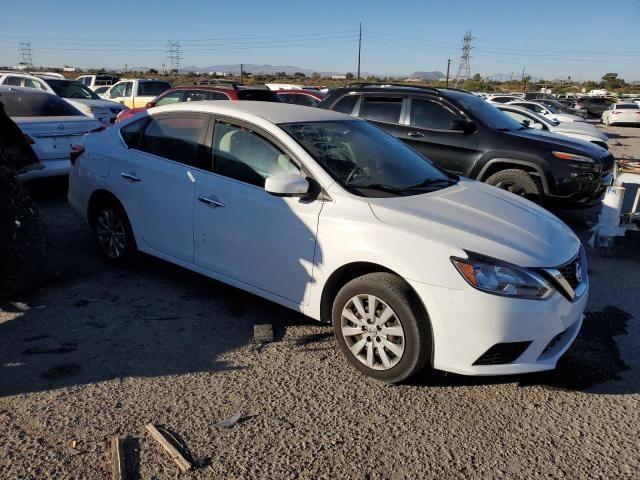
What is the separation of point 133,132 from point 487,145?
4.52 meters

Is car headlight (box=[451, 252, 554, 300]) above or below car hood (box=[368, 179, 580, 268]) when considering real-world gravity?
below

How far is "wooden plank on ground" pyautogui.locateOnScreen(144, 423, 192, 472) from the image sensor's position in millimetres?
2547

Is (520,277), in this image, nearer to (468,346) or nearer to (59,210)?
(468,346)

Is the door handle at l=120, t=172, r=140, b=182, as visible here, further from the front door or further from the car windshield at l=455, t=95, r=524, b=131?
the car windshield at l=455, t=95, r=524, b=131

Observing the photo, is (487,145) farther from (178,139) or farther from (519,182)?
(178,139)

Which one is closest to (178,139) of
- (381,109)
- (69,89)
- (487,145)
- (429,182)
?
(429,182)

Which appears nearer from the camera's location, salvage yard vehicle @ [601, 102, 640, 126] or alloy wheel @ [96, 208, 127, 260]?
alloy wheel @ [96, 208, 127, 260]

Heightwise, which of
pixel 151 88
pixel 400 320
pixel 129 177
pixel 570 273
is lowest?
pixel 400 320

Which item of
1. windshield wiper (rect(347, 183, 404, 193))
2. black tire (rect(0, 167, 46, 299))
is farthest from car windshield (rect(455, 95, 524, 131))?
black tire (rect(0, 167, 46, 299))

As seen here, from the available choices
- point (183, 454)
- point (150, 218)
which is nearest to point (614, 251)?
point (150, 218)

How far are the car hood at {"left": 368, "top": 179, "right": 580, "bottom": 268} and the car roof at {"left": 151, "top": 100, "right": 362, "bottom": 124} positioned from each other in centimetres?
112

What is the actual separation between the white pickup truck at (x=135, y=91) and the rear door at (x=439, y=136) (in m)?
12.3

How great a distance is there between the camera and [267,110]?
14.0ft

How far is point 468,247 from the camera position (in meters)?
3.04
